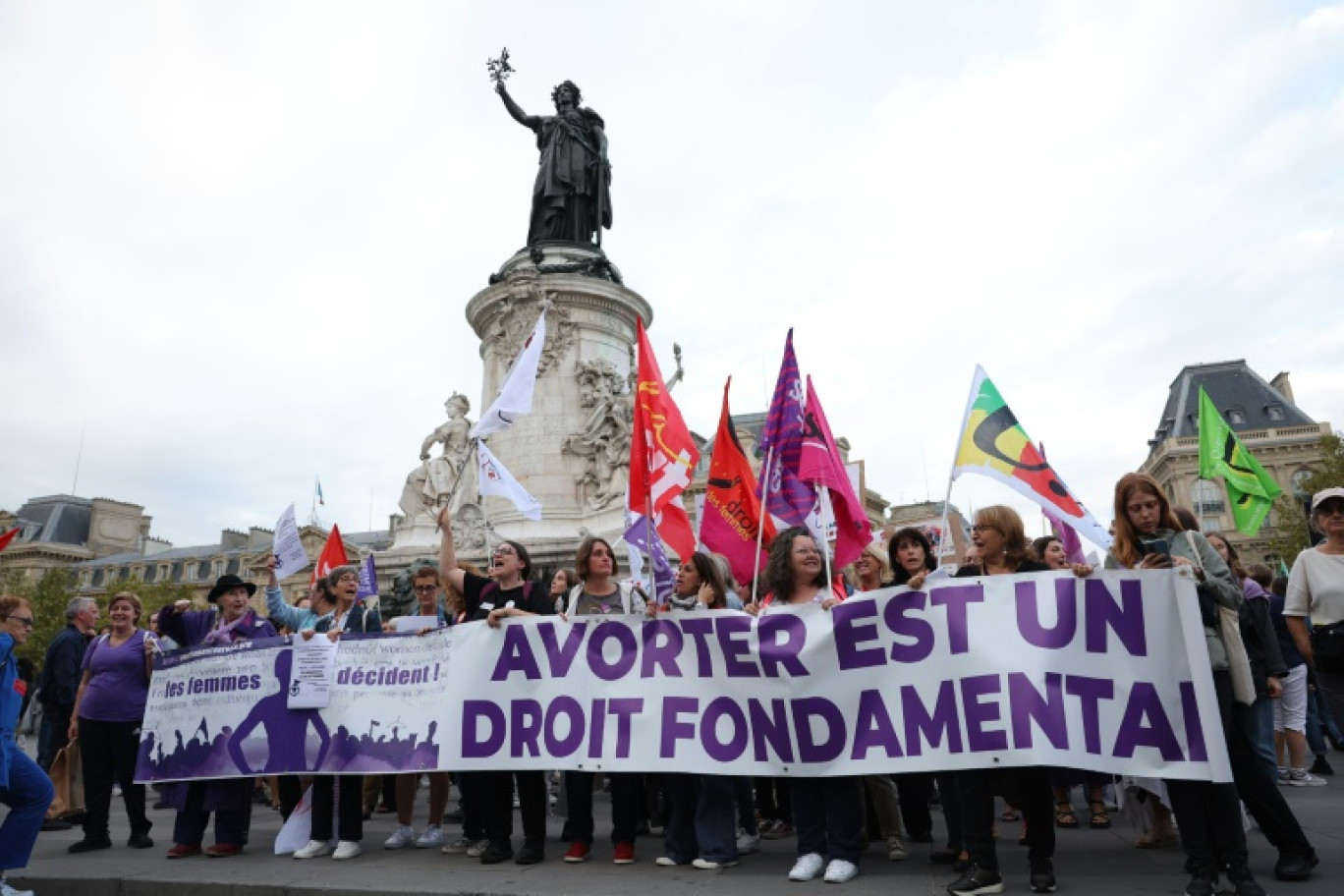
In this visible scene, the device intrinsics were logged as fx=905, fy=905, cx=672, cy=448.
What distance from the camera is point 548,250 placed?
1691 cm

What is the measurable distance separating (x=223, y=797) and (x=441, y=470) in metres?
9.58

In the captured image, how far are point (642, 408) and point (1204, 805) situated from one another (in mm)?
4295

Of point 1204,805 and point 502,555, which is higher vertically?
point 502,555

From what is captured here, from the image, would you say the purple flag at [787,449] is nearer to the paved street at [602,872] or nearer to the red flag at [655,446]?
the red flag at [655,446]

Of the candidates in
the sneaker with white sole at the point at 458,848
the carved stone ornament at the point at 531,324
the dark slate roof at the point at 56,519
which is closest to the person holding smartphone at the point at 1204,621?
Result: the sneaker with white sole at the point at 458,848

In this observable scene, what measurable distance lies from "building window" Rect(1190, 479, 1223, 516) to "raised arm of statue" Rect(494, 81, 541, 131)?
4930 centimetres

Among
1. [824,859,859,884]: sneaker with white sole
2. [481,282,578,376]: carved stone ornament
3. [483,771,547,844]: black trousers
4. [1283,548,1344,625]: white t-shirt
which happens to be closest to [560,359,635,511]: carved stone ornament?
[481,282,578,376]: carved stone ornament

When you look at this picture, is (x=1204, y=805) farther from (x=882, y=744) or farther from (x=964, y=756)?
(x=882, y=744)

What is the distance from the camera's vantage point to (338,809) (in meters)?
6.43

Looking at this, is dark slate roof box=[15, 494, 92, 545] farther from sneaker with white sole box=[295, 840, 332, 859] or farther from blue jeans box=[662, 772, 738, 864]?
blue jeans box=[662, 772, 738, 864]

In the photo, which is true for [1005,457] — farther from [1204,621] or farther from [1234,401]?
[1234,401]

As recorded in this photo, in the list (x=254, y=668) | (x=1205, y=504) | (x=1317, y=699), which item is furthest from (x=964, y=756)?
(x=1205, y=504)

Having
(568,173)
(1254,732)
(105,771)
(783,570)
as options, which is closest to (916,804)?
(783,570)

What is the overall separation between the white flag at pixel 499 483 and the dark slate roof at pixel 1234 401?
177ft
